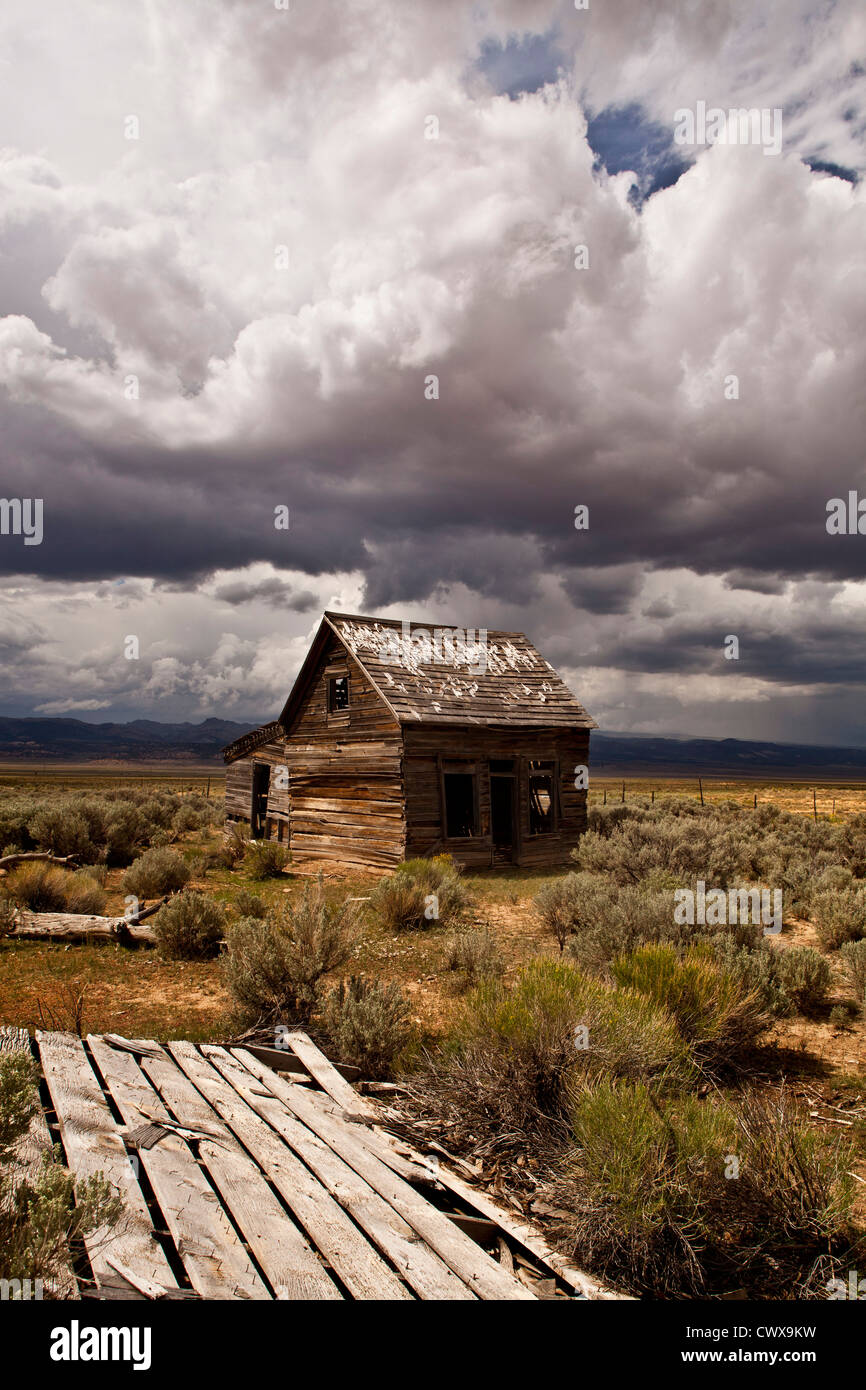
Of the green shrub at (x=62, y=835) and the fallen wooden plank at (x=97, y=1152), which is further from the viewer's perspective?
the green shrub at (x=62, y=835)

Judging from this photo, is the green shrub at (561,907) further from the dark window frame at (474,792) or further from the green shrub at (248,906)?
the dark window frame at (474,792)

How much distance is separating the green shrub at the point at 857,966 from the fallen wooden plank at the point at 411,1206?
5.19 metres

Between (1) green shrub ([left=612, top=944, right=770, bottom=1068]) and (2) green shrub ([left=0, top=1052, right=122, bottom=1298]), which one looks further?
(1) green shrub ([left=612, top=944, right=770, bottom=1068])

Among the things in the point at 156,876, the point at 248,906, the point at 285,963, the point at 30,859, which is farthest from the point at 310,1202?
the point at 30,859

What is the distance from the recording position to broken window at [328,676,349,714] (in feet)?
58.5

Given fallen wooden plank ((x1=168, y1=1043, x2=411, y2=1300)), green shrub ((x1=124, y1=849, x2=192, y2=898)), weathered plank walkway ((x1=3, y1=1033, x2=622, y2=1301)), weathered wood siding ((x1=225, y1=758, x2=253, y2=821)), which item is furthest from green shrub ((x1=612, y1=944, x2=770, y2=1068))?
weathered wood siding ((x1=225, y1=758, x2=253, y2=821))

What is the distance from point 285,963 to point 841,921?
6.80m

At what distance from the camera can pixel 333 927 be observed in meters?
6.47

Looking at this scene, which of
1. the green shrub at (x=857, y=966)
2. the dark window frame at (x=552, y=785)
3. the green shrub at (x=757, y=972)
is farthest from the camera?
the dark window frame at (x=552, y=785)

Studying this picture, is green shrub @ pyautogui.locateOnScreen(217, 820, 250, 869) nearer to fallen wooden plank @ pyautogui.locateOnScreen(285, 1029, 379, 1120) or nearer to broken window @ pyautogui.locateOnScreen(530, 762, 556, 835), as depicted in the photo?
broken window @ pyautogui.locateOnScreen(530, 762, 556, 835)

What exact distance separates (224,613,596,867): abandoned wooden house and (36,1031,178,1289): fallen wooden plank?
11.6 m

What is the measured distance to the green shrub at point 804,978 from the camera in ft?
21.7

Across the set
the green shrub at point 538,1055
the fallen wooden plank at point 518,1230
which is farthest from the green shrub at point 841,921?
the fallen wooden plank at point 518,1230
